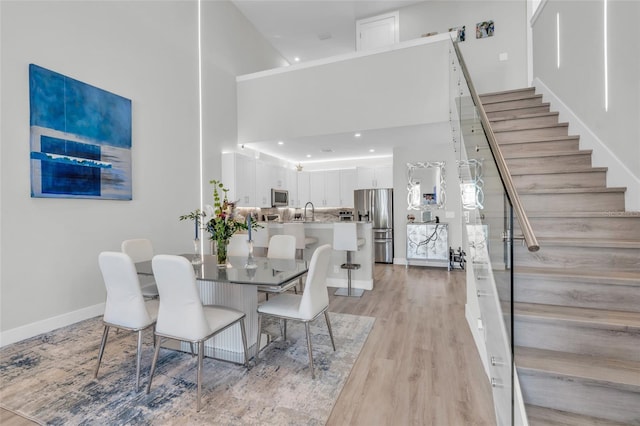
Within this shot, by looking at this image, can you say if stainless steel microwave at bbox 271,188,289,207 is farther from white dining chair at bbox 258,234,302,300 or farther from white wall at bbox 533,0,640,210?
white wall at bbox 533,0,640,210

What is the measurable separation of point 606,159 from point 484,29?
429 centimetres

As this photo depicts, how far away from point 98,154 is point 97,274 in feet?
4.67

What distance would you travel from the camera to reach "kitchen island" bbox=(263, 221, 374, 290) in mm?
4707

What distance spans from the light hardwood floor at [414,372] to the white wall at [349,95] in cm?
292

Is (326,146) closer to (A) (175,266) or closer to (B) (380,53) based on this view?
(B) (380,53)

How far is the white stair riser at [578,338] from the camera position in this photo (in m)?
1.68

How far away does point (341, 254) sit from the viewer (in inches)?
193

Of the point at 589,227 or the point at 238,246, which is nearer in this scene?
the point at 589,227

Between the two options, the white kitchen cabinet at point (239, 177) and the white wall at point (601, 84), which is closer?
the white wall at point (601, 84)

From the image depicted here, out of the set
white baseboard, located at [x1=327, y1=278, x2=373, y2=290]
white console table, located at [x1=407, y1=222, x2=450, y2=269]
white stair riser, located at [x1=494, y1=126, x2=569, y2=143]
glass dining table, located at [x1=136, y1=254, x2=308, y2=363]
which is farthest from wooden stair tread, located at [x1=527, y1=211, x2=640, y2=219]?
white console table, located at [x1=407, y1=222, x2=450, y2=269]

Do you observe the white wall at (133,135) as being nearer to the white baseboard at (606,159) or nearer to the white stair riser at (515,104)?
the white stair riser at (515,104)

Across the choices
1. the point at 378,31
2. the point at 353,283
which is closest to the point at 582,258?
the point at 353,283

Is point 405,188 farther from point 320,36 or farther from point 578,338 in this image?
point 578,338

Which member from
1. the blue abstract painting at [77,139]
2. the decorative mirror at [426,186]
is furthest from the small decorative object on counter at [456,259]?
the blue abstract painting at [77,139]
